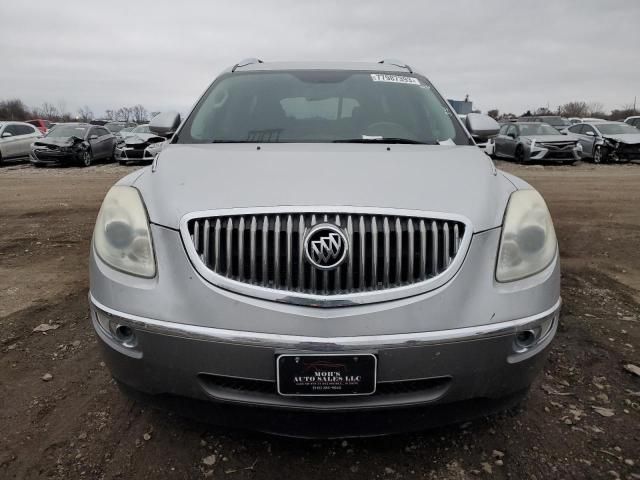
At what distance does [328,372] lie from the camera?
5.73 ft

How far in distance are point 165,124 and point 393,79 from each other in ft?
5.03

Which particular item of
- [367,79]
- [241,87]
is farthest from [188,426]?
[367,79]

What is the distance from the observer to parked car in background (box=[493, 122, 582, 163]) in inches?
644

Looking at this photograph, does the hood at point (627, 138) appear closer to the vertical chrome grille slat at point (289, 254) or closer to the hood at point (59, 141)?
the hood at point (59, 141)

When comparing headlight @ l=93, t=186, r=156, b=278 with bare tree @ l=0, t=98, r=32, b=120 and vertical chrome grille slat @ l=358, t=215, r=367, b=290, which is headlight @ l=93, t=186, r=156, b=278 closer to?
vertical chrome grille slat @ l=358, t=215, r=367, b=290

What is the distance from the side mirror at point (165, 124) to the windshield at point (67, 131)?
606 inches

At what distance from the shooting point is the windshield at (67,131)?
17078mm

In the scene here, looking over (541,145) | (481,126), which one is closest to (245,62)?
(481,126)

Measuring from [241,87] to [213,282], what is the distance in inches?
73.3

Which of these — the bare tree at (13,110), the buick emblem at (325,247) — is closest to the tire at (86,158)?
the buick emblem at (325,247)

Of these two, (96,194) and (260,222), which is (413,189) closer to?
(260,222)

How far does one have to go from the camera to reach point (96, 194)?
9.49 m

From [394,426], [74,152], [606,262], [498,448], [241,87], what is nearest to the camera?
[394,426]

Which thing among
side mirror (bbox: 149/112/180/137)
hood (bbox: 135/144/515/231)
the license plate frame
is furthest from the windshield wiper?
the license plate frame
